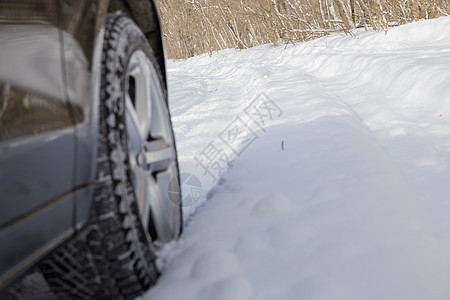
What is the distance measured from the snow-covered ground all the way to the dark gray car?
232 millimetres

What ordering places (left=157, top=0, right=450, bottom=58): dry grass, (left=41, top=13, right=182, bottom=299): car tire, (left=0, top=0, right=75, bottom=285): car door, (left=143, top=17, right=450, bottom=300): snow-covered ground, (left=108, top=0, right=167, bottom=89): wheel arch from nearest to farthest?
(left=0, top=0, right=75, bottom=285): car door, (left=41, top=13, right=182, bottom=299): car tire, (left=143, top=17, right=450, bottom=300): snow-covered ground, (left=108, top=0, right=167, bottom=89): wheel arch, (left=157, top=0, right=450, bottom=58): dry grass

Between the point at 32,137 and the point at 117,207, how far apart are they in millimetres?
248

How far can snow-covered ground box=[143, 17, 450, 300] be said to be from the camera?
3.12ft

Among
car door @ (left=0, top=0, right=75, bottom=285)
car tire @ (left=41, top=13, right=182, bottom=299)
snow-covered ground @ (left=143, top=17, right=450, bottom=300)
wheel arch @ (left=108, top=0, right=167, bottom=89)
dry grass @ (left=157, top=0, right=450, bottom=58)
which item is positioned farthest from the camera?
dry grass @ (left=157, top=0, right=450, bottom=58)

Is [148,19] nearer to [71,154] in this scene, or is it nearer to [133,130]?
[133,130]

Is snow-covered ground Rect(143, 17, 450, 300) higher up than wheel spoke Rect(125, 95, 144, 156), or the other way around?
wheel spoke Rect(125, 95, 144, 156)

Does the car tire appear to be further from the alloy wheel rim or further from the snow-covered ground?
the snow-covered ground

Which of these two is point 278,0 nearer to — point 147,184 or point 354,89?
→ point 354,89

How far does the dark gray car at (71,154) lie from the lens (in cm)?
63

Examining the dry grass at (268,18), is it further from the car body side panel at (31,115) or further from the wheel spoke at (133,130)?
the car body side panel at (31,115)

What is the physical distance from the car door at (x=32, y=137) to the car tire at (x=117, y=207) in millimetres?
78

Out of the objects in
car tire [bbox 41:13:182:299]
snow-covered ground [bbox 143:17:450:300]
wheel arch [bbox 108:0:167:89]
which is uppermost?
wheel arch [bbox 108:0:167:89]

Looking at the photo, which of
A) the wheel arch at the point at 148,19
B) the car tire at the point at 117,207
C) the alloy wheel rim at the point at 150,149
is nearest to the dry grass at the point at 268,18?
the wheel arch at the point at 148,19

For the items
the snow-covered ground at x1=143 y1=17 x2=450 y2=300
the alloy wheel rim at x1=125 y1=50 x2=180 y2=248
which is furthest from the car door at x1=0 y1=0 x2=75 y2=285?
the snow-covered ground at x1=143 y1=17 x2=450 y2=300
